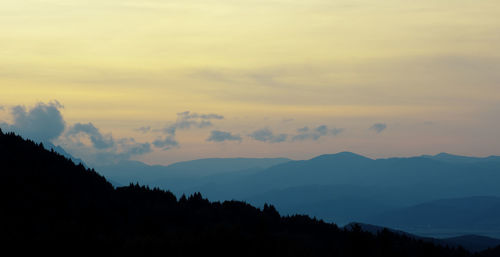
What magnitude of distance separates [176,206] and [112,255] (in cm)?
8726

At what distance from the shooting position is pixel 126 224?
477ft

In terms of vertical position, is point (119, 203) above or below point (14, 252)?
above

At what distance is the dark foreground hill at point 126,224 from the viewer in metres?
99.4

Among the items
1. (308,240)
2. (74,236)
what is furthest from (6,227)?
(308,240)

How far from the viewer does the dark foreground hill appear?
99.4 m

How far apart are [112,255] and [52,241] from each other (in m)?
11.8

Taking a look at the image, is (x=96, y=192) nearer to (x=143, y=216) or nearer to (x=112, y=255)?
(x=143, y=216)

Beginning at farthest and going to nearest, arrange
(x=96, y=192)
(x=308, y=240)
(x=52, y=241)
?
(x=308, y=240) → (x=96, y=192) → (x=52, y=241)

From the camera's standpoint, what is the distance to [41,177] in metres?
157

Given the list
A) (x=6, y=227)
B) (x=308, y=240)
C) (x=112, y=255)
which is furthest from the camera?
(x=308, y=240)

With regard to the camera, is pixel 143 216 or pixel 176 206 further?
pixel 176 206

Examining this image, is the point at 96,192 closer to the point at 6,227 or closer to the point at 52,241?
the point at 6,227

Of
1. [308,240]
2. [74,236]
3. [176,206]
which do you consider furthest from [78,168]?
[74,236]

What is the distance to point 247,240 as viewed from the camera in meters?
104
